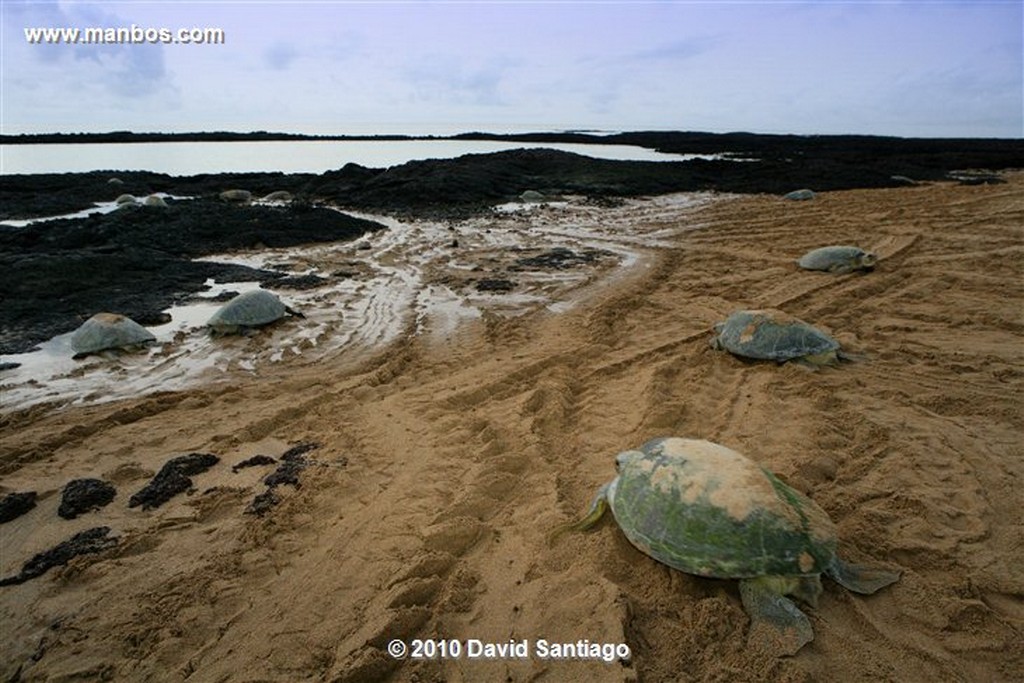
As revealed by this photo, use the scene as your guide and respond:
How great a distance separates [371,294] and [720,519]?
7817 millimetres

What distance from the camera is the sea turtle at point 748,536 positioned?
A: 2.76 metres

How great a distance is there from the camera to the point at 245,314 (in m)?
7.41

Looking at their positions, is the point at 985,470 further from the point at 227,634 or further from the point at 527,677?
the point at 227,634

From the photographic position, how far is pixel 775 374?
5.55 meters

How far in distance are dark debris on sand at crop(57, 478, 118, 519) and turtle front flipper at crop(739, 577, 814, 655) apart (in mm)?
4644

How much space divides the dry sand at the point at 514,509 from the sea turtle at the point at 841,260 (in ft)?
6.20

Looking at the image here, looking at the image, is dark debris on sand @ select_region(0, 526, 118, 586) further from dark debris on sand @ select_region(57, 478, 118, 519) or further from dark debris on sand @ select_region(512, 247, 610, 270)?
dark debris on sand @ select_region(512, 247, 610, 270)

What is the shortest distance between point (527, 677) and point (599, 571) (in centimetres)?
77

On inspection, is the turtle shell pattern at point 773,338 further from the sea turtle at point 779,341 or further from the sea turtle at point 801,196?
the sea turtle at point 801,196

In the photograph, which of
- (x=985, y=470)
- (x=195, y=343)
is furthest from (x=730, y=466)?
(x=195, y=343)

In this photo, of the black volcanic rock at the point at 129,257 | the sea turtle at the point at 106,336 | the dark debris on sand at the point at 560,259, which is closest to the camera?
the sea turtle at the point at 106,336

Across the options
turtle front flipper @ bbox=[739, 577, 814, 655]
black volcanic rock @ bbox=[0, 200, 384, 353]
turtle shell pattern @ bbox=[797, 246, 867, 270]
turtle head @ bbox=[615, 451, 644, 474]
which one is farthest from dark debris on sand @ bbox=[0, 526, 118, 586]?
turtle shell pattern @ bbox=[797, 246, 867, 270]

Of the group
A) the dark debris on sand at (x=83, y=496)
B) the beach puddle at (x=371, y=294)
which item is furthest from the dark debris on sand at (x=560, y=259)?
the dark debris on sand at (x=83, y=496)

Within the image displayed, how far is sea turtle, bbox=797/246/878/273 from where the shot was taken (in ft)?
29.6
